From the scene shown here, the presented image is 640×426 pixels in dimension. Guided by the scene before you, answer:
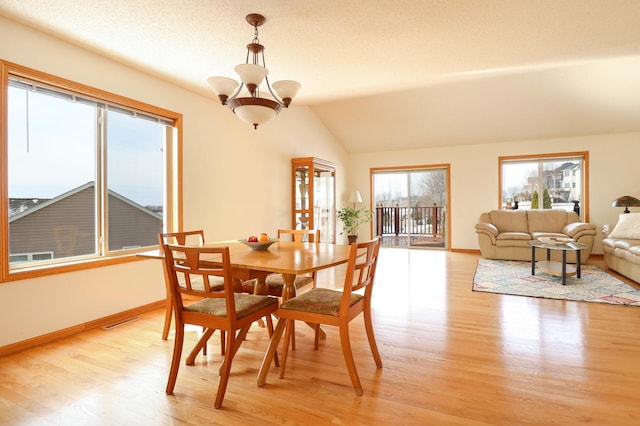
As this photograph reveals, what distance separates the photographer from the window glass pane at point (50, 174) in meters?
2.39

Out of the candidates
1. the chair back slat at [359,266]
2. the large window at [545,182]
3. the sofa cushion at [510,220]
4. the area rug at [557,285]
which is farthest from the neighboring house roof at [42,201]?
the large window at [545,182]

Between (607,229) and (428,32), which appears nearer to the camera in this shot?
(428,32)

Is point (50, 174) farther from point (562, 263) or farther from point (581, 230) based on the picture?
point (581, 230)

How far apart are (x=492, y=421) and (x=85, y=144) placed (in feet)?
11.3

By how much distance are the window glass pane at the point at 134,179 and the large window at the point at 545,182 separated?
6.26 meters

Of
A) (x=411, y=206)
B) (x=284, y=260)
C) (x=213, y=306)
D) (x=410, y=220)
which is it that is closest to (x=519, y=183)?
(x=411, y=206)

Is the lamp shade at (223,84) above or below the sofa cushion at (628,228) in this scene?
above

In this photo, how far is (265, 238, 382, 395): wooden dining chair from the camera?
5.74 feet

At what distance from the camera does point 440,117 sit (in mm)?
6008

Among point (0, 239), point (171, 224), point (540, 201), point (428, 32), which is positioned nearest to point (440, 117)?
point (540, 201)

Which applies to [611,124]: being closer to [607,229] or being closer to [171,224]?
[607,229]

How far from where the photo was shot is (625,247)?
4172 millimetres

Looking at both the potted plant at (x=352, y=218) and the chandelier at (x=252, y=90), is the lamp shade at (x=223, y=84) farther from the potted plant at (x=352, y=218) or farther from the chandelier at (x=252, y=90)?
the potted plant at (x=352, y=218)

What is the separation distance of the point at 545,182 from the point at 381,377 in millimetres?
6290
